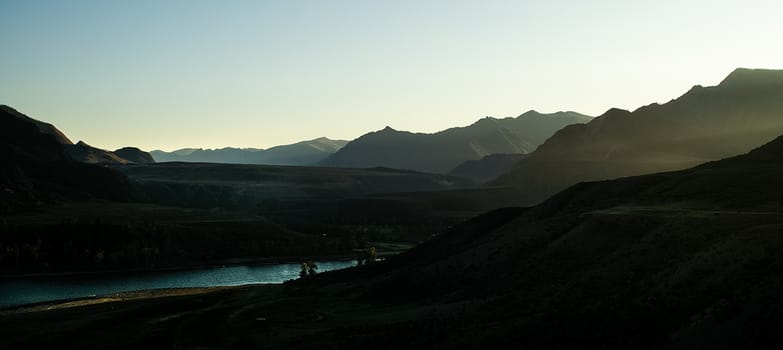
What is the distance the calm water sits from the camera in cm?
15075

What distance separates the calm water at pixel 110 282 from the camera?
150750mm

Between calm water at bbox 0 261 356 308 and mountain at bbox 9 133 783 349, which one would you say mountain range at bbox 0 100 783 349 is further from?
calm water at bbox 0 261 356 308

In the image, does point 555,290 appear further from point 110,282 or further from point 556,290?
point 110,282

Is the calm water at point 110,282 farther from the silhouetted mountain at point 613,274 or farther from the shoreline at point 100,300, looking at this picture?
the silhouetted mountain at point 613,274

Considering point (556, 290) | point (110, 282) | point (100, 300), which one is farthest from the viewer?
point (110, 282)

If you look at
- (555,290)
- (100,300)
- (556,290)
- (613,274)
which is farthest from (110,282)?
(613,274)

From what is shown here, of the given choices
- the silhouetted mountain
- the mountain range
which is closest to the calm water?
the mountain range

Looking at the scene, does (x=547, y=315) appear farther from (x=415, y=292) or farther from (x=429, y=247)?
(x=429, y=247)

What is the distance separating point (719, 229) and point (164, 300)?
94093mm

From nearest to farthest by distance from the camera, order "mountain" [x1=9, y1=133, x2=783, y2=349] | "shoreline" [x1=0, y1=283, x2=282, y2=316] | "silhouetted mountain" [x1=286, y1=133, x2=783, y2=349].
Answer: "silhouetted mountain" [x1=286, y1=133, x2=783, y2=349], "mountain" [x1=9, y1=133, x2=783, y2=349], "shoreline" [x1=0, y1=283, x2=282, y2=316]

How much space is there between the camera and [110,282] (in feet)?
572

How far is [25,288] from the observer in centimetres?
16225

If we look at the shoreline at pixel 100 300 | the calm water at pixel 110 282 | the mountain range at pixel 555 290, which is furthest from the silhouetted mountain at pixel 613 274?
the calm water at pixel 110 282

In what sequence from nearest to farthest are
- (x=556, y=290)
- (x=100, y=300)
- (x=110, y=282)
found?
(x=556, y=290) < (x=100, y=300) < (x=110, y=282)
